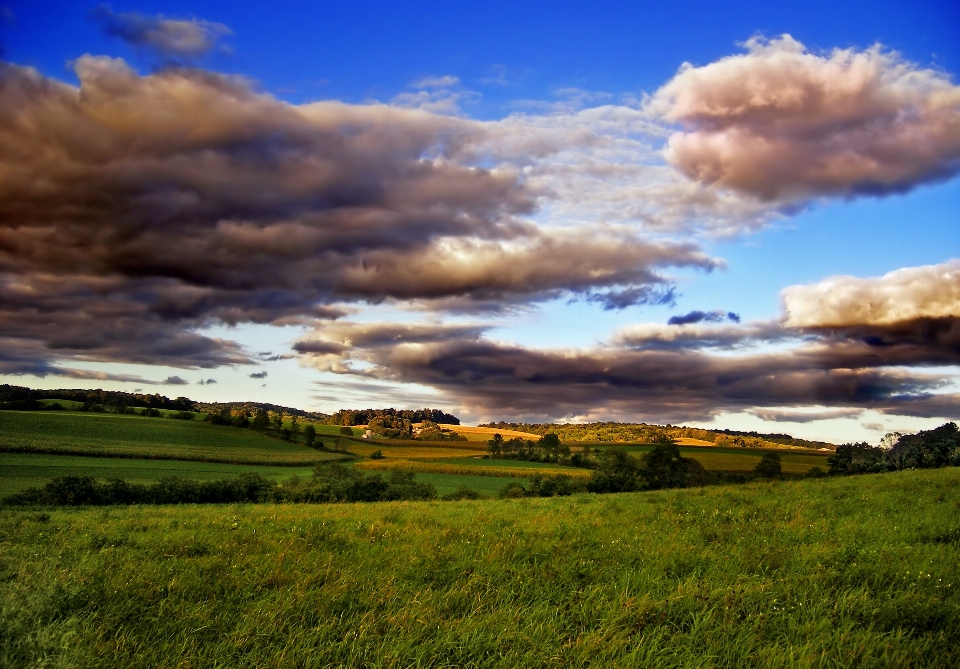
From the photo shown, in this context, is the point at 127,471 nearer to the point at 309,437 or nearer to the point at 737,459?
the point at 309,437

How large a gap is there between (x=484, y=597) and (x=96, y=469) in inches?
2953

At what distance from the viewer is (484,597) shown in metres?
7.39

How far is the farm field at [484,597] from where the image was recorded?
5.76m

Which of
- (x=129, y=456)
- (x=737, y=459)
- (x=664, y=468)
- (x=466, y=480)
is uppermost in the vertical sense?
(x=664, y=468)

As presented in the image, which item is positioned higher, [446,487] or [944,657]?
[944,657]

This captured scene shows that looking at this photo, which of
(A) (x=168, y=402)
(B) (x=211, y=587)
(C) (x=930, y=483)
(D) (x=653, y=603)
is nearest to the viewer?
(D) (x=653, y=603)

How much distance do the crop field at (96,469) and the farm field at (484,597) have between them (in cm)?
5026

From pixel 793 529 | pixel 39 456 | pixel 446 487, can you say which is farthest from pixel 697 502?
pixel 39 456

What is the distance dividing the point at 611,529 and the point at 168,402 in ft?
532

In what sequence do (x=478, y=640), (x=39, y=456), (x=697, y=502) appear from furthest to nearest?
(x=39, y=456), (x=697, y=502), (x=478, y=640)

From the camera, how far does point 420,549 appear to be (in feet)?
32.1

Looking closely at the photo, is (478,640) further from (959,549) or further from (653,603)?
(959,549)

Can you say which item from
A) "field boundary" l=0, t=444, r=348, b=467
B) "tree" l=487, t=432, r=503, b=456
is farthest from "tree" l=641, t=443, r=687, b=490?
"field boundary" l=0, t=444, r=348, b=467

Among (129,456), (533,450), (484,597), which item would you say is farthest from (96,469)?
(533,450)
